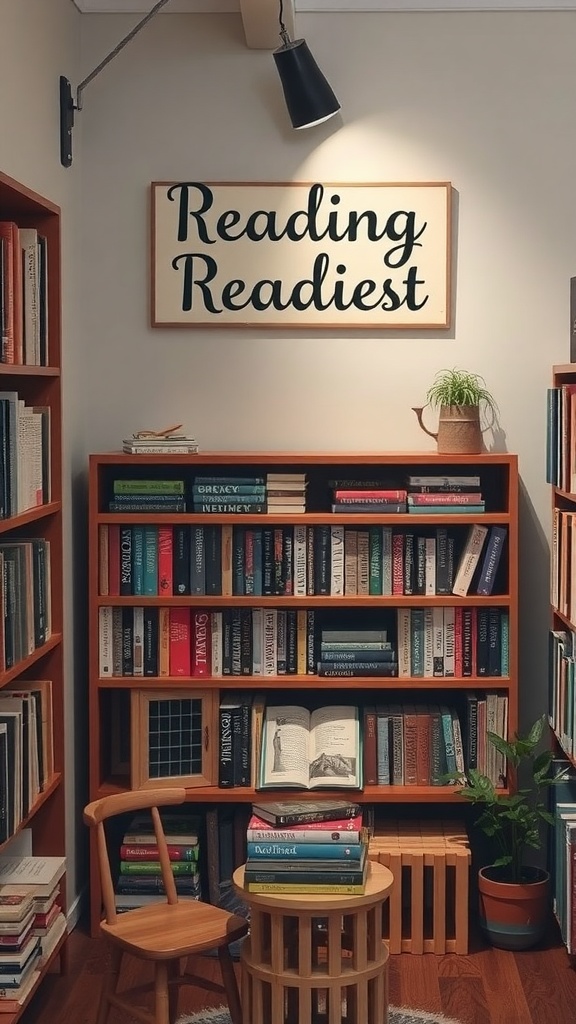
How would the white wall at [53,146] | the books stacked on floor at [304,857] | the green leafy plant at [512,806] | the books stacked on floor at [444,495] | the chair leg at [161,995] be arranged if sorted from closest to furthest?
the chair leg at [161,995] < the books stacked on floor at [304,857] < the white wall at [53,146] < the green leafy plant at [512,806] < the books stacked on floor at [444,495]

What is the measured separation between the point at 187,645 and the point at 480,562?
861 mm

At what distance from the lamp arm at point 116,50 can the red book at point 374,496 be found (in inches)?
52.4

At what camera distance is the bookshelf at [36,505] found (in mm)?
2703

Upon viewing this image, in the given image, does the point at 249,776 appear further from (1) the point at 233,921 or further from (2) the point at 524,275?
(2) the point at 524,275

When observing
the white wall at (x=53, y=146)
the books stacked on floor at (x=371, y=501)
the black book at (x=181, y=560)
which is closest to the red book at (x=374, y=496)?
the books stacked on floor at (x=371, y=501)

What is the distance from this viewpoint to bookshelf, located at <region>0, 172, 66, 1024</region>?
106 inches

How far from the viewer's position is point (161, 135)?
372 cm

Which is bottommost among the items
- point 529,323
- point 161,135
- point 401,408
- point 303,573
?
point 303,573

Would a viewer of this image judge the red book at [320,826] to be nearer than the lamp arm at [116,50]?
Yes

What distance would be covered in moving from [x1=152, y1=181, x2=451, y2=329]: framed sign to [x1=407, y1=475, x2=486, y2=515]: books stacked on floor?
0.50 metres

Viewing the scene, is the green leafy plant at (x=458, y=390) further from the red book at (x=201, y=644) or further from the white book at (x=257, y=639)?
the red book at (x=201, y=644)

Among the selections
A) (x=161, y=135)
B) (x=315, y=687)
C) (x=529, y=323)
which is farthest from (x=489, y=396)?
(x=161, y=135)

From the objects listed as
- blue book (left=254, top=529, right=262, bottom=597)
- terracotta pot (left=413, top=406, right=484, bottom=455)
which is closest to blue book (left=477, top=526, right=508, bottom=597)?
terracotta pot (left=413, top=406, right=484, bottom=455)

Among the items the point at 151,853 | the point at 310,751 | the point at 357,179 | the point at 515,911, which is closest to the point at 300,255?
the point at 357,179
